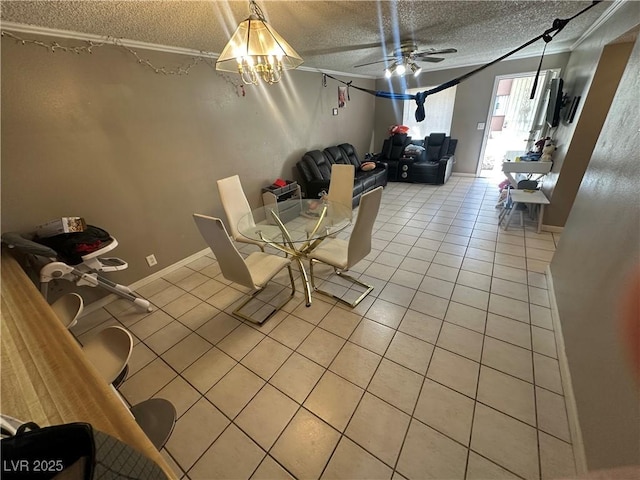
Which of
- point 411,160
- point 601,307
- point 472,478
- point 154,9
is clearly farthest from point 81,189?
point 411,160

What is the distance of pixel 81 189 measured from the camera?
219 cm

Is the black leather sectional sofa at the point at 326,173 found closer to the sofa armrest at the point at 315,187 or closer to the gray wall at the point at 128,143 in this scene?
the sofa armrest at the point at 315,187

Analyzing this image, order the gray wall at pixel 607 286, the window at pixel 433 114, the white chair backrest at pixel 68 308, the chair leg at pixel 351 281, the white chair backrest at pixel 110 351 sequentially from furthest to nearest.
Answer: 1. the window at pixel 433 114
2. the chair leg at pixel 351 281
3. the white chair backrest at pixel 68 308
4. the white chair backrest at pixel 110 351
5. the gray wall at pixel 607 286

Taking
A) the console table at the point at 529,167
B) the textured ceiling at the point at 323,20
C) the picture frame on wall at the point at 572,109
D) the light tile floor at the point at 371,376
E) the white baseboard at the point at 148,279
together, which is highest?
the textured ceiling at the point at 323,20

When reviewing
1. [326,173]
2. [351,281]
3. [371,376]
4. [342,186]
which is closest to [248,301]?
[351,281]

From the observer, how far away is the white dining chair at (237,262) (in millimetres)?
1674

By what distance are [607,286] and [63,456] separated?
2.03 m

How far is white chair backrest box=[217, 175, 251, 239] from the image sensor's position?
257 centimetres

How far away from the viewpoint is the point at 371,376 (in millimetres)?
1622

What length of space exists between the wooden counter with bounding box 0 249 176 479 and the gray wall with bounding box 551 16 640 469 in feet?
5.15

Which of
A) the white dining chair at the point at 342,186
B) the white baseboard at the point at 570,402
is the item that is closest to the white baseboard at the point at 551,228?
the white baseboard at the point at 570,402

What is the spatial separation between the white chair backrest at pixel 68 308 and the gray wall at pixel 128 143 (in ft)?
3.26

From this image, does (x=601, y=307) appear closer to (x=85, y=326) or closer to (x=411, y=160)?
(x=85, y=326)

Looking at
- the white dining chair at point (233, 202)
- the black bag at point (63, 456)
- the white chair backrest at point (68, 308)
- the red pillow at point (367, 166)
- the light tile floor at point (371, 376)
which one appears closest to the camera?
the black bag at point (63, 456)
